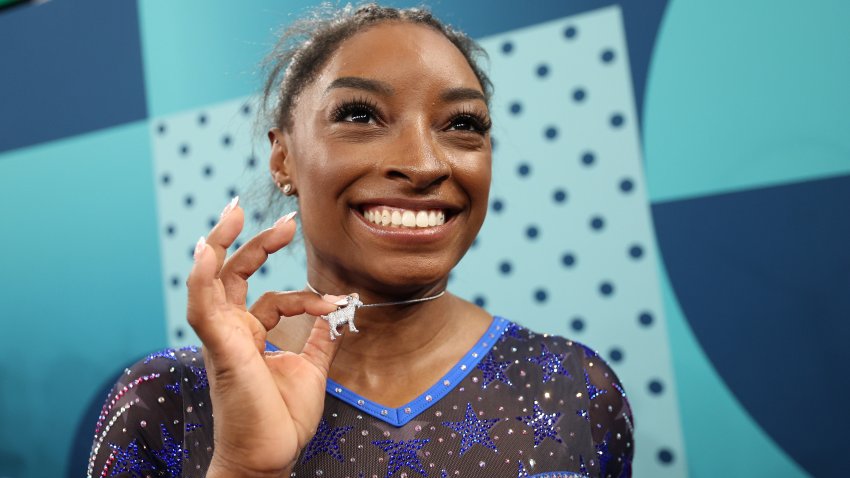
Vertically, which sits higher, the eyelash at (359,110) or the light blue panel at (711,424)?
the eyelash at (359,110)

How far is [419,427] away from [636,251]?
27.3 inches

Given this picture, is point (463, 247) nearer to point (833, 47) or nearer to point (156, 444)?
point (156, 444)

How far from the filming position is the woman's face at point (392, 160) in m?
0.81

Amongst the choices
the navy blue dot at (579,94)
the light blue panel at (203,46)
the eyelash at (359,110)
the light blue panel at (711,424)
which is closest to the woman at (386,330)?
the eyelash at (359,110)

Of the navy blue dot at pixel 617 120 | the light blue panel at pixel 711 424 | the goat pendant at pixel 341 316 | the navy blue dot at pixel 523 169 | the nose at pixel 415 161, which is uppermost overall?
the navy blue dot at pixel 617 120

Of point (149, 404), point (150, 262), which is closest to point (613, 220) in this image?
point (149, 404)

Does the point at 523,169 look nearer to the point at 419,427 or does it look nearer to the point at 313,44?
the point at 313,44

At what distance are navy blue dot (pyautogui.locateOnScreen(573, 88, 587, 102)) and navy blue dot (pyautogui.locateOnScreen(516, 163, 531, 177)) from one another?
0.55ft

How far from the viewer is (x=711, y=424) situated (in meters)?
1.30

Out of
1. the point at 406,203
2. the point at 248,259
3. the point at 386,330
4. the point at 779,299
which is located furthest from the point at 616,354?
the point at 248,259

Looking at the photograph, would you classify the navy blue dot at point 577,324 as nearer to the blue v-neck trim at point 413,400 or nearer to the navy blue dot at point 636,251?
the navy blue dot at point 636,251

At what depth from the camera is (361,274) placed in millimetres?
A: 837

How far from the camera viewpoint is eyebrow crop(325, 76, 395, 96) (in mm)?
825

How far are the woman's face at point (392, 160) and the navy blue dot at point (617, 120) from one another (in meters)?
0.56
